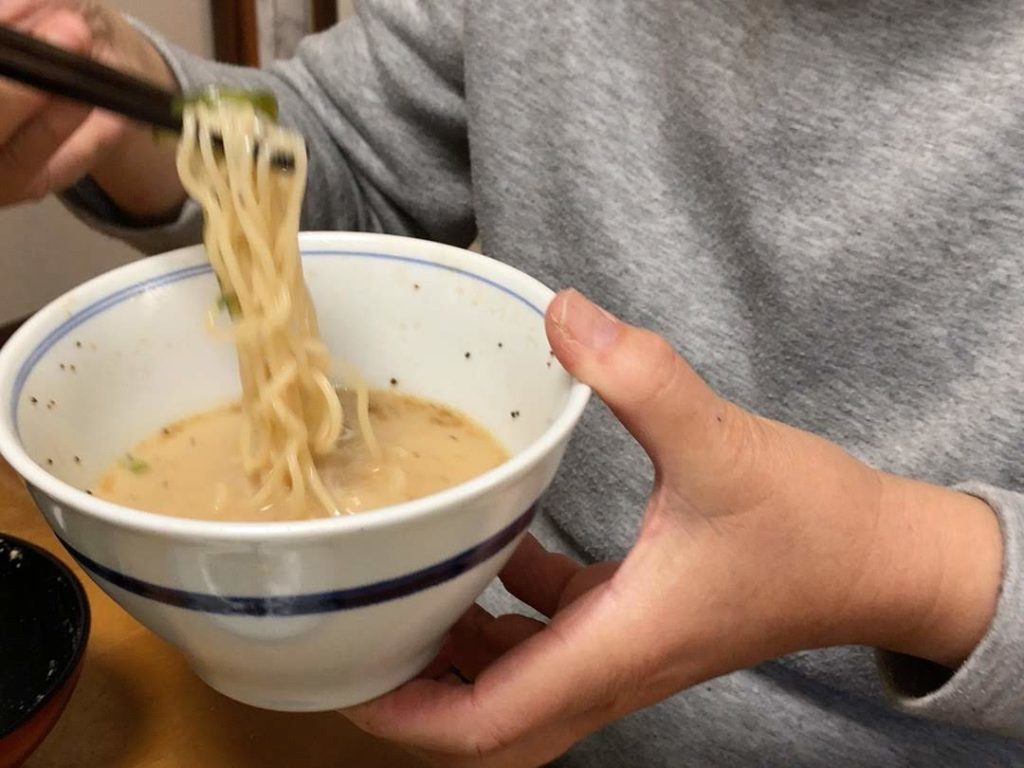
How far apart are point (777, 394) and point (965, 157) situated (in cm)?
22

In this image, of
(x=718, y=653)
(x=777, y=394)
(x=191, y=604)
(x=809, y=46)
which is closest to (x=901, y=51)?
(x=809, y=46)

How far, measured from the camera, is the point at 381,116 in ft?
3.52

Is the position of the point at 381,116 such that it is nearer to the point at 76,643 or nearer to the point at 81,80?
the point at 81,80

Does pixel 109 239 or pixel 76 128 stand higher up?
pixel 76 128

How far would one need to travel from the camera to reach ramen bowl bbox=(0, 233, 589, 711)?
17.5 inches

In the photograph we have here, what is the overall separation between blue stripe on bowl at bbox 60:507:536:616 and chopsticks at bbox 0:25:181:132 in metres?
0.26

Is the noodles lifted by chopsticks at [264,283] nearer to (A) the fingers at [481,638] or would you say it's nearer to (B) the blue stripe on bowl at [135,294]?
(B) the blue stripe on bowl at [135,294]

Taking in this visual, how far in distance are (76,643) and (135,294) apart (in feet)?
0.77

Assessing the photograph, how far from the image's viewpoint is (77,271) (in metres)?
2.26

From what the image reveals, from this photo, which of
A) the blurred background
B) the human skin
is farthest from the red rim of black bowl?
the blurred background

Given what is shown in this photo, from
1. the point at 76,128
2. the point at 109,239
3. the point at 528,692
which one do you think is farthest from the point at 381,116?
the point at 109,239

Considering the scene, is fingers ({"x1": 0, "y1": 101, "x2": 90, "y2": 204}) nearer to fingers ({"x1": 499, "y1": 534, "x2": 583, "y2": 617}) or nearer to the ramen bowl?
the ramen bowl

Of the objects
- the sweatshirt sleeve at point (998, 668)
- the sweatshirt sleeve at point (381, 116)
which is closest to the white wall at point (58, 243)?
the sweatshirt sleeve at point (381, 116)

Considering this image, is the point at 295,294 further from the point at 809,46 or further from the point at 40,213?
the point at 40,213
